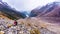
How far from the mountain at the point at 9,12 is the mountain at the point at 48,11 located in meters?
0.23

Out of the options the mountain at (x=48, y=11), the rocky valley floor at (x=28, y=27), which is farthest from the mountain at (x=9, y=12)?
the mountain at (x=48, y=11)

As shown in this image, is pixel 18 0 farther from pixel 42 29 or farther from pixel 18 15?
pixel 42 29

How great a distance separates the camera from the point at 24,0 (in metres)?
3.00

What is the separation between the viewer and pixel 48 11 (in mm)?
3051

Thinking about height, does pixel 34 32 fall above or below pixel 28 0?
below

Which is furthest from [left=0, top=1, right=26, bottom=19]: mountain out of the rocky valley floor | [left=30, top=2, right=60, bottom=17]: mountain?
[left=30, top=2, right=60, bottom=17]: mountain

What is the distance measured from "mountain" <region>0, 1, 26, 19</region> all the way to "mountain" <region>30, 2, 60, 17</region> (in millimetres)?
225

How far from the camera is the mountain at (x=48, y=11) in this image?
300 centimetres

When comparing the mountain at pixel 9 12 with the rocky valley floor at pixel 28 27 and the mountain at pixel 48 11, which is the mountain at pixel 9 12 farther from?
the mountain at pixel 48 11

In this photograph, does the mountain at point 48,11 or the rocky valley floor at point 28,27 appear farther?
the mountain at point 48,11

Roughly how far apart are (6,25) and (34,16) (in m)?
0.52

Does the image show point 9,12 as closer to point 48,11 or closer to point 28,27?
point 28,27

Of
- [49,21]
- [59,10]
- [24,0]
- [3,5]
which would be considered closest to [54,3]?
[59,10]

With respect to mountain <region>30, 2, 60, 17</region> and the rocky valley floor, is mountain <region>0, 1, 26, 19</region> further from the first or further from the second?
mountain <region>30, 2, 60, 17</region>
